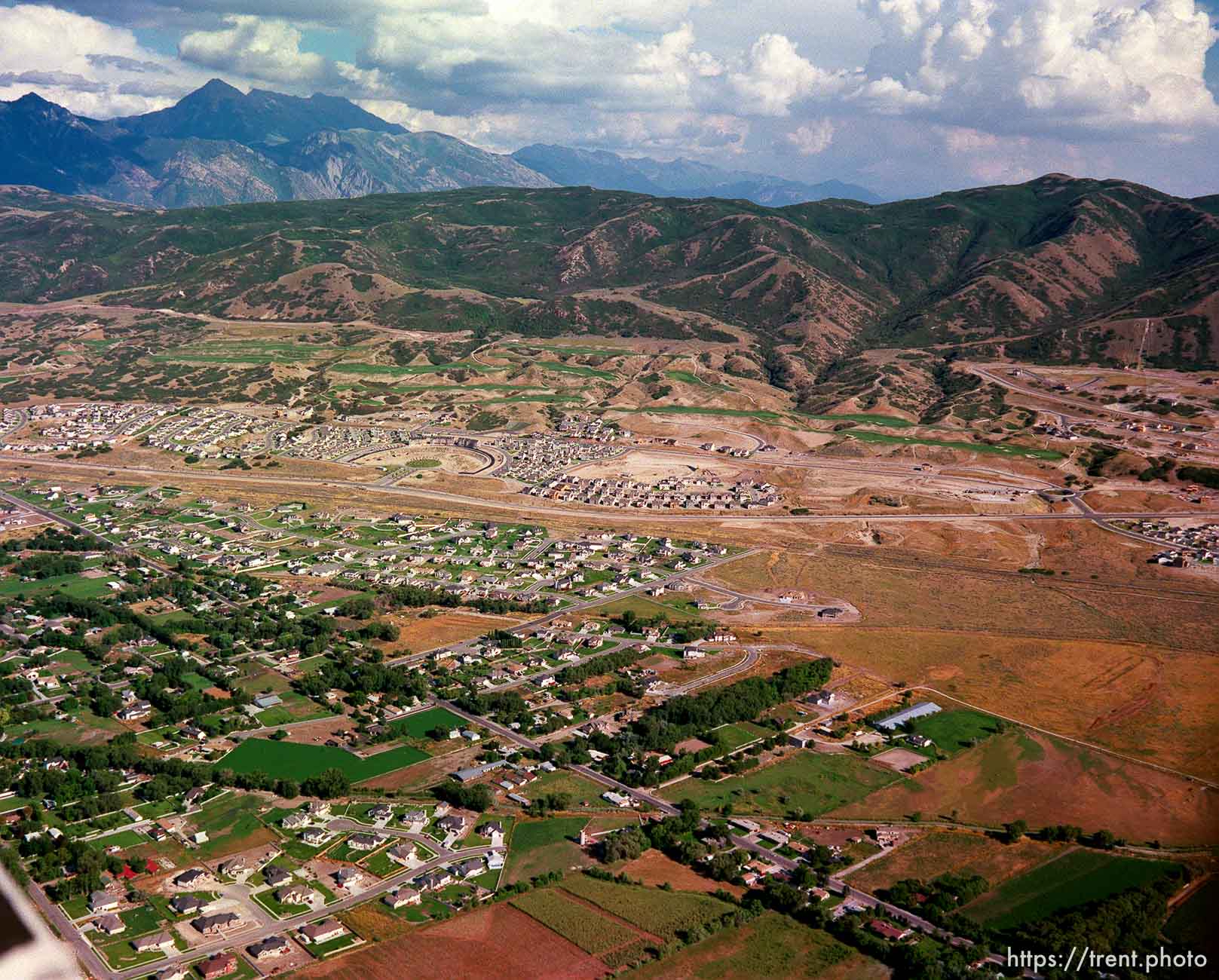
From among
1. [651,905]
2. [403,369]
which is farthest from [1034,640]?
[403,369]

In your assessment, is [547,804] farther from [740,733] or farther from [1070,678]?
[1070,678]

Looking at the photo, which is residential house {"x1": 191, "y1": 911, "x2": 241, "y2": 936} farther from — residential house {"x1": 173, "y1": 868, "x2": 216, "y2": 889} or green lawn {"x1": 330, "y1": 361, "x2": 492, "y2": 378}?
green lawn {"x1": 330, "y1": 361, "x2": 492, "y2": 378}

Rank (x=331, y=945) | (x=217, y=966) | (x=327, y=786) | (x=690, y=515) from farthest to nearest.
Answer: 1. (x=690, y=515)
2. (x=327, y=786)
3. (x=331, y=945)
4. (x=217, y=966)

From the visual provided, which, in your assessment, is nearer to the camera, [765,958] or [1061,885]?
[765,958]

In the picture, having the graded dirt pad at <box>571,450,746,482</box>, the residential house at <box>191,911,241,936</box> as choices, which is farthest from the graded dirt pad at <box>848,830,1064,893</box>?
the graded dirt pad at <box>571,450,746,482</box>

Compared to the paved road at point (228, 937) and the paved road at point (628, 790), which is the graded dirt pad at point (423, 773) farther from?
the paved road at point (228, 937)

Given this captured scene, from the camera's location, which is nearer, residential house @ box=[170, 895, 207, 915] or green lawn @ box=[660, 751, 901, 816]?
residential house @ box=[170, 895, 207, 915]
